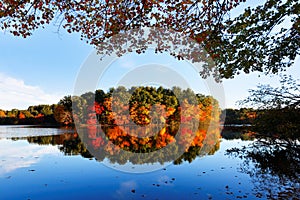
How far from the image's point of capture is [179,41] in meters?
8.67

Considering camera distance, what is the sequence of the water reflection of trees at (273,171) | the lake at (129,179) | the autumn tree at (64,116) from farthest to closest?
the autumn tree at (64,116), the lake at (129,179), the water reflection of trees at (273,171)

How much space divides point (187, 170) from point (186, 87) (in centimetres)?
5735

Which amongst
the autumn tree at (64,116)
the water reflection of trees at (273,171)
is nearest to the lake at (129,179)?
the water reflection of trees at (273,171)

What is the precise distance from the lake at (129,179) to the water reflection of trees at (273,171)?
40 millimetres

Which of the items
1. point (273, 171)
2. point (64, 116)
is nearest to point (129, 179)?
point (273, 171)

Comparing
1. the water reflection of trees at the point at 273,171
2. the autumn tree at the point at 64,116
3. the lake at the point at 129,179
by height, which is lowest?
the lake at the point at 129,179

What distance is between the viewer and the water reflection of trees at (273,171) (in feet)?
22.8

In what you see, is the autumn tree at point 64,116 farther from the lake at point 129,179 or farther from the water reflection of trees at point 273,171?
the water reflection of trees at point 273,171

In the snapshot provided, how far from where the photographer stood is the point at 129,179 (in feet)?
29.3

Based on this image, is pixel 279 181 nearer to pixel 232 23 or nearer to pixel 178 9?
pixel 232 23

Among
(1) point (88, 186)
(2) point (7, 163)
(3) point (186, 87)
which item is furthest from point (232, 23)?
(3) point (186, 87)

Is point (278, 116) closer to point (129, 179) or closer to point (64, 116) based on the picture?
point (129, 179)

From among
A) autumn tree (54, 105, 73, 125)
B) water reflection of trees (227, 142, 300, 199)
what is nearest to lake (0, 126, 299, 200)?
water reflection of trees (227, 142, 300, 199)

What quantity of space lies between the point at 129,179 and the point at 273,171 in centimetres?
620
